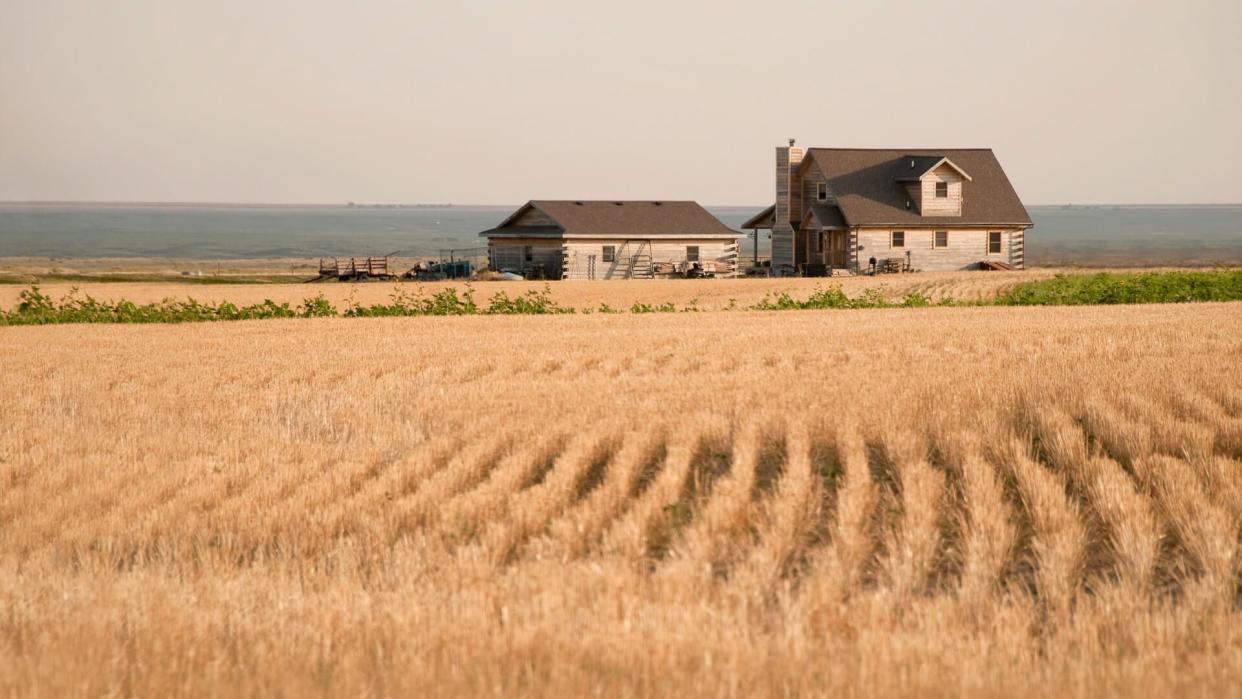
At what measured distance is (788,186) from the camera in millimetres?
62500

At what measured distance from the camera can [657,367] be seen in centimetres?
1869

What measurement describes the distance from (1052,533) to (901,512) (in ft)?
3.56

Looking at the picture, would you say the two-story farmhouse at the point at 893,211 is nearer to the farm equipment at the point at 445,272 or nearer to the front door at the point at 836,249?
the front door at the point at 836,249

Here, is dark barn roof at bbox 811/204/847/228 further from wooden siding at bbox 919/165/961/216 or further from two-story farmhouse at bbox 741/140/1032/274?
wooden siding at bbox 919/165/961/216

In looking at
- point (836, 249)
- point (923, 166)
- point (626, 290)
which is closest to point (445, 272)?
point (626, 290)

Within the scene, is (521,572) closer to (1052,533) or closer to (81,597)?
(81,597)

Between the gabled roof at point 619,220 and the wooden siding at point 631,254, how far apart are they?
1.30 feet

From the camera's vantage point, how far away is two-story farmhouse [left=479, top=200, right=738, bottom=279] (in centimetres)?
6228

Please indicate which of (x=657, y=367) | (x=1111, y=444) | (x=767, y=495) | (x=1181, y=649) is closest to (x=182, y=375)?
(x=657, y=367)

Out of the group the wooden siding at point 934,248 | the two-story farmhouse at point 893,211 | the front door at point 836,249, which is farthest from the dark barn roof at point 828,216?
the wooden siding at point 934,248

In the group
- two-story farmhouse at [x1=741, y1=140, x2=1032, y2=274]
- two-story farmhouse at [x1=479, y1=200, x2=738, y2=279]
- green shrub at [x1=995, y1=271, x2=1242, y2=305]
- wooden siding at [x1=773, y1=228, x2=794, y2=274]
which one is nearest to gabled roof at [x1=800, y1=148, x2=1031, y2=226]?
two-story farmhouse at [x1=741, y1=140, x2=1032, y2=274]

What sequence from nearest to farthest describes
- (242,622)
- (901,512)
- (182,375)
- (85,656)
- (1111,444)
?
(85,656)
(242,622)
(901,512)
(1111,444)
(182,375)

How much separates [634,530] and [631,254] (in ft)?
180

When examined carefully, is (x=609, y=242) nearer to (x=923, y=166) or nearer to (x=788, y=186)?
(x=788, y=186)
